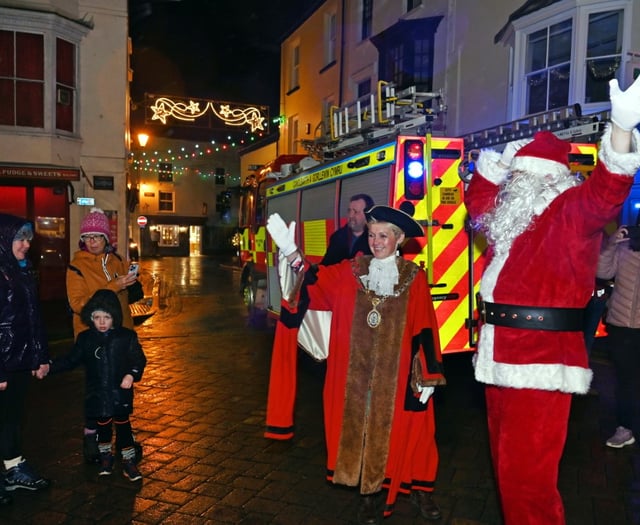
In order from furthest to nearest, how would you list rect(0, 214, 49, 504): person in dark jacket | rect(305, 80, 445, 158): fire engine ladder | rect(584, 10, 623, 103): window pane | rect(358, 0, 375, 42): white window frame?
rect(358, 0, 375, 42): white window frame < rect(584, 10, 623, 103): window pane < rect(305, 80, 445, 158): fire engine ladder < rect(0, 214, 49, 504): person in dark jacket

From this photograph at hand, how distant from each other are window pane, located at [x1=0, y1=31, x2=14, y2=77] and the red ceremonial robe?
12902mm

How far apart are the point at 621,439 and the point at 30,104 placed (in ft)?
45.4

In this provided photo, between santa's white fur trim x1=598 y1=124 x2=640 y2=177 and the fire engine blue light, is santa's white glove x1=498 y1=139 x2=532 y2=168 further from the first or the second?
the fire engine blue light

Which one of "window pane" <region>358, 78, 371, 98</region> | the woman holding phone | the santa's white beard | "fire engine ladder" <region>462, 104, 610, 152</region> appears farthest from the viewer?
"window pane" <region>358, 78, 371, 98</region>

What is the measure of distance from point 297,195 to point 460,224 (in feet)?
10.4

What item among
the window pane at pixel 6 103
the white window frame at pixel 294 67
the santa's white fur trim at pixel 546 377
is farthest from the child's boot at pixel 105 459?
the white window frame at pixel 294 67

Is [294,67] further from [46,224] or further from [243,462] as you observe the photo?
[243,462]

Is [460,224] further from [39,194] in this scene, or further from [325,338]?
[39,194]

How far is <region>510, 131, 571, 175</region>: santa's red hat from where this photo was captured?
2742 mm

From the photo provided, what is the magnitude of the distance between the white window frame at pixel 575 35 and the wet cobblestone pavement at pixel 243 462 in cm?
560

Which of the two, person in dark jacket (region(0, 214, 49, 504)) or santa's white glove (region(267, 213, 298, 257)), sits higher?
santa's white glove (region(267, 213, 298, 257))

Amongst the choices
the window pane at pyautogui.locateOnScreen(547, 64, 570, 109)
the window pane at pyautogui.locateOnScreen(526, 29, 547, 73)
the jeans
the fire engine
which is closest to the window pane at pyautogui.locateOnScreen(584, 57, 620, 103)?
the window pane at pyautogui.locateOnScreen(547, 64, 570, 109)

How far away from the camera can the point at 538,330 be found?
2.61 m

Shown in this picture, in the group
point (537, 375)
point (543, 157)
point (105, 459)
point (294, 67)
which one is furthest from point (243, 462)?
point (294, 67)
